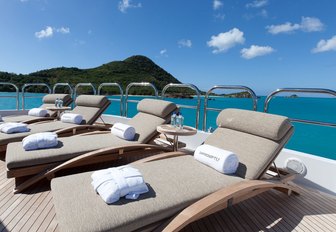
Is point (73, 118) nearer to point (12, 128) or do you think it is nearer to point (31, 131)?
point (31, 131)

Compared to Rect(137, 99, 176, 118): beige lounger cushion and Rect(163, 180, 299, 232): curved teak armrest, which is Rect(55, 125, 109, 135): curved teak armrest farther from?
Rect(163, 180, 299, 232): curved teak armrest

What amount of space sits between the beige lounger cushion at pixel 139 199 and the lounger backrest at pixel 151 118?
1021 millimetres

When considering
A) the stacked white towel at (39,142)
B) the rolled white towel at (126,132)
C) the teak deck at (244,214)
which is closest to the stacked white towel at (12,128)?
the stacked white towel at (39,142)

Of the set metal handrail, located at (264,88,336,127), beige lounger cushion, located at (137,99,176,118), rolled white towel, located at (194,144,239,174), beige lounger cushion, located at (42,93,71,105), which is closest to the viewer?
rolled white towel, located at (194,144,239,174)

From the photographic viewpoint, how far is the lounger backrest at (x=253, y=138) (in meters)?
1.98

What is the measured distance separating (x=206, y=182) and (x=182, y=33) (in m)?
23.7

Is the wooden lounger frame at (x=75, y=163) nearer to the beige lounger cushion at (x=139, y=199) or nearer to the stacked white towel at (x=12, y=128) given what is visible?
the beige lounger cushion at (x=139, y=199)

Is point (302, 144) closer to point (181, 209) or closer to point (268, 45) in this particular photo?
point (181, 209)

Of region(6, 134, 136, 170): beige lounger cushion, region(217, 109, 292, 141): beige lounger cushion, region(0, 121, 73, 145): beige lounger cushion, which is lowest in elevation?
region(6, 134, 136, 170): beige lounger cushion

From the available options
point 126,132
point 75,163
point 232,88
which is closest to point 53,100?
point 126,132

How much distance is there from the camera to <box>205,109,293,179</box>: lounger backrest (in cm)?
198

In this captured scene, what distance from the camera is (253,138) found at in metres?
2.21

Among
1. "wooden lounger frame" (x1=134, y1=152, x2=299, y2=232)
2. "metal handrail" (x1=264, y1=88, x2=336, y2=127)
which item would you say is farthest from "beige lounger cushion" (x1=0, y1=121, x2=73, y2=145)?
"metal handrail" (x1=264, y1=88, x2=336, y2=127)

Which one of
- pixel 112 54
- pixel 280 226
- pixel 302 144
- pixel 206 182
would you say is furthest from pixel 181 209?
pixel 112 54
